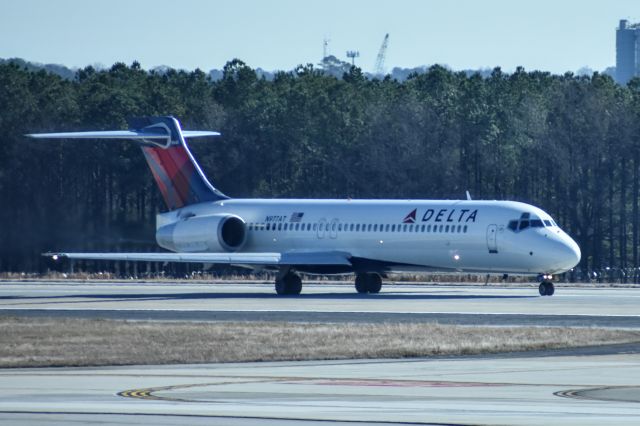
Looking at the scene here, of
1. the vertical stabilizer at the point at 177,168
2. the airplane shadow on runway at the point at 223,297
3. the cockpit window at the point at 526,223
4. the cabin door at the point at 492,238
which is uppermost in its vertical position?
the vertical stabilizer at the point at 177,168

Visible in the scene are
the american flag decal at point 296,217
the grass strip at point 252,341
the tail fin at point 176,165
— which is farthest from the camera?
the tail fin at point 176,165

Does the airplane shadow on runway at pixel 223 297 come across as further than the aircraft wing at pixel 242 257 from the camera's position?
No

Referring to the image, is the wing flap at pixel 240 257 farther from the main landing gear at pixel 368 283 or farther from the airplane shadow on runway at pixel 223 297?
the airplane shadow on runway at pixel 223 297

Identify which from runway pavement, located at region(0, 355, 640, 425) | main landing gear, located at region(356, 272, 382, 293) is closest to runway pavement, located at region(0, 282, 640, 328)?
main landing gear, located at region(356, 272, 382, 293)

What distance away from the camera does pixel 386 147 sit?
88.7 metres

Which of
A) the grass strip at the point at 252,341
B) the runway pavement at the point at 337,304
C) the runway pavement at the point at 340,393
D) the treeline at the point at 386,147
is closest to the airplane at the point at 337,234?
the runway pavement at the point at 337,304

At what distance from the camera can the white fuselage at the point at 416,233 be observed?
49000 mm

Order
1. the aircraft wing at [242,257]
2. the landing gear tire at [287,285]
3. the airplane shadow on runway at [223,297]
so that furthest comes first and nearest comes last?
the landing gear tire at [287,285] → the aircraft wing at [242,257] → the airplane shadow on runway at [223,297]

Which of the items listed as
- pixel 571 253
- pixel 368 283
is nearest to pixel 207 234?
pixel 368 283

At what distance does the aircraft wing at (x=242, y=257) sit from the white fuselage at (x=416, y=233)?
70cm

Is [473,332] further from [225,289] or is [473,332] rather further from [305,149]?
[305,149]

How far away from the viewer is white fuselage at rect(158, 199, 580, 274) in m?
49.0

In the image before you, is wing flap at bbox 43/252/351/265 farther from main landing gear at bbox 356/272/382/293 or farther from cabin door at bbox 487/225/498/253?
cabin door at bbox 487/225/498/253

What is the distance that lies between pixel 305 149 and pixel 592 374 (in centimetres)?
7028
